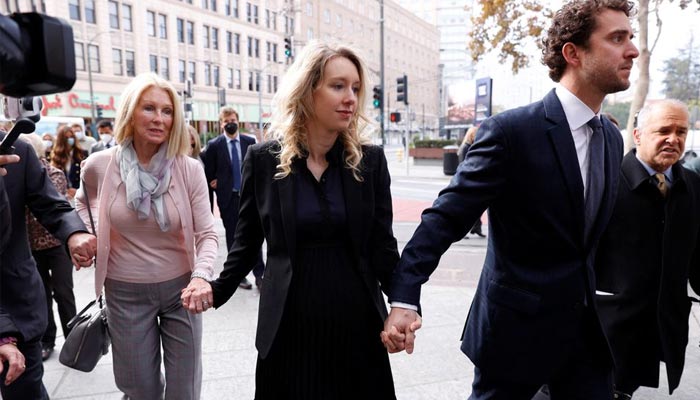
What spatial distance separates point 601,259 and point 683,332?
555 mm

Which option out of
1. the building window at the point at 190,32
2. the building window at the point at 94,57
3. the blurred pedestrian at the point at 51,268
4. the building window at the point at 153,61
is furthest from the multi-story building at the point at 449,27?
the blurred pedestrian at the point at 51,268

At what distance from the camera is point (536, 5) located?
13586mm

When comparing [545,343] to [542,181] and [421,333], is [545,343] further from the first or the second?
[421,333]

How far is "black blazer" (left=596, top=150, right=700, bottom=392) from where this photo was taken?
9.27 ft

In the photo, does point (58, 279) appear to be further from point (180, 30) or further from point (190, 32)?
point (190, 32)

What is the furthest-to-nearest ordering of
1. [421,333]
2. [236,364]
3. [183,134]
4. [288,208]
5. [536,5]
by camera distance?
[536,5] → [421,333] → [236,364] → [183,134] → [288,208]

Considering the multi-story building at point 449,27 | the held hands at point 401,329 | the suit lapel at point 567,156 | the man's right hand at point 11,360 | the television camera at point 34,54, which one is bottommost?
the man's right hand at point 11,360

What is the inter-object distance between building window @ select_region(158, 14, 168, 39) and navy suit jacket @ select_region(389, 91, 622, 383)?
46.4 metres

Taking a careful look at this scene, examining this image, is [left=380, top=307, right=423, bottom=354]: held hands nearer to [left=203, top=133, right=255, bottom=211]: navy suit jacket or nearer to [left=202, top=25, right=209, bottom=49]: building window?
[left=203, top=133, right=255, bottom=211]: navy suit jacket

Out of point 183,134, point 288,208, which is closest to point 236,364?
point 183,134

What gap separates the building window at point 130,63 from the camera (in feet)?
134

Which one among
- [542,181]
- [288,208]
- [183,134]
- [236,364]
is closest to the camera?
[542,181]

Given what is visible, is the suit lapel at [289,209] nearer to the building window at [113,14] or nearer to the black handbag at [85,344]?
the black handbag at [85,344]

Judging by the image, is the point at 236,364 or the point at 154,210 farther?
the point at 236,364
